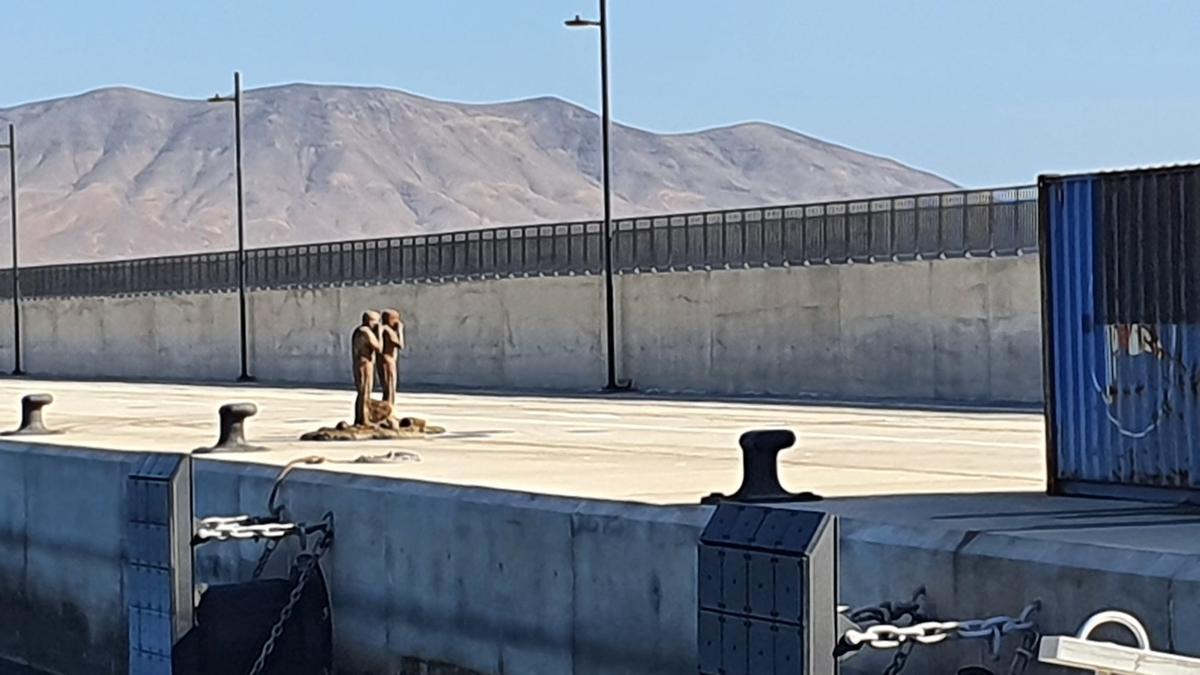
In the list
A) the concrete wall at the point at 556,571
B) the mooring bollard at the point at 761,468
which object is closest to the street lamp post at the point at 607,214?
the concrete wall at the point at 556,571

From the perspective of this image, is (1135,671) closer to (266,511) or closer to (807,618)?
(807,618)

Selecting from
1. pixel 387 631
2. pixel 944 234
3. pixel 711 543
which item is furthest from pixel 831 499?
pixel 944 234

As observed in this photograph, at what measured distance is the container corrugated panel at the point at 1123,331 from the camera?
1396 centimetres

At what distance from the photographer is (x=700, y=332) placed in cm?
4559

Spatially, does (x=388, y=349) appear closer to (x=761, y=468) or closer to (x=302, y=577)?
(x=302, y=577)

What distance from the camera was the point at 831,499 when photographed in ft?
51.4

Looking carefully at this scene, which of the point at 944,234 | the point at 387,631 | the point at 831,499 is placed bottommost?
the point at 387,631

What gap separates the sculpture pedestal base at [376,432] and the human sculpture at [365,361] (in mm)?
196

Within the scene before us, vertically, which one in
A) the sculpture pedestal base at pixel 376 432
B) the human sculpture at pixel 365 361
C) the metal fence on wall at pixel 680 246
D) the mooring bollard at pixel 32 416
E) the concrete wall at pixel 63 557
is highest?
the metal fence on wall at pixel 680 246

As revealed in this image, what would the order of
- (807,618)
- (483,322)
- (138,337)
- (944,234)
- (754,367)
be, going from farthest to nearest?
(138,337), (483,322), (754,367), (944,234), (807,618)

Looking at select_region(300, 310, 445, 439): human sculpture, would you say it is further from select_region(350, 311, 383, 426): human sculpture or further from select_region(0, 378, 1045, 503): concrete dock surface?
select_region(0, 378, 1045, 503): concrete dock surface

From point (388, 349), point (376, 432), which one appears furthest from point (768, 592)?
point (388, 349)

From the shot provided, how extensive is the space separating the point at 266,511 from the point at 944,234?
77.1 ft

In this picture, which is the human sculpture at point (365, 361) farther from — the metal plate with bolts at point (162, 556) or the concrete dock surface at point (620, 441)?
the metal plate with bolts at point (162, 556)
